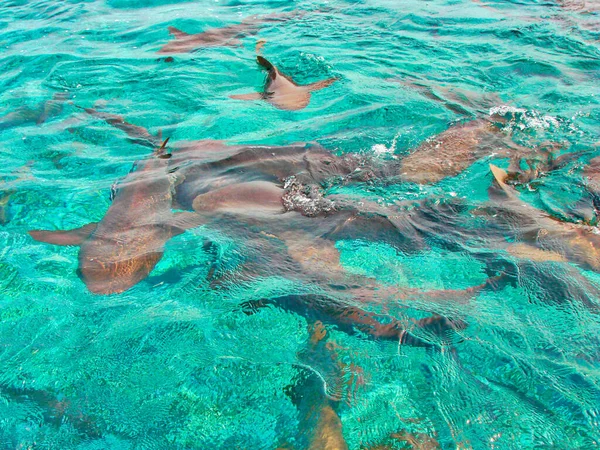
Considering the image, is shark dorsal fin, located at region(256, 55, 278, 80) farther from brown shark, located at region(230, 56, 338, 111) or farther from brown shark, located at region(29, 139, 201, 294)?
brown shark, located at region(29, 139, 201, 294)

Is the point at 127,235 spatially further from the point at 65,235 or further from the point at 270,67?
the point at 270,67

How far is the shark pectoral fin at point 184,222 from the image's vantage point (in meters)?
4.02

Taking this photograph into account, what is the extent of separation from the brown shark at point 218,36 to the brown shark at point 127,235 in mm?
4683

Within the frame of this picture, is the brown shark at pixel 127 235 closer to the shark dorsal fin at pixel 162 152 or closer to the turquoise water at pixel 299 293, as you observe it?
the turquoise water at pixel 299 293

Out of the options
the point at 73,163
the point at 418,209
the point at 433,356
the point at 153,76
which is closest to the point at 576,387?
the point at 433,356

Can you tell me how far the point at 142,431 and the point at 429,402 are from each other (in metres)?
1.72

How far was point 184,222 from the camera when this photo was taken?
406cm

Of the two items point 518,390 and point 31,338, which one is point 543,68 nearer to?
point 518,390

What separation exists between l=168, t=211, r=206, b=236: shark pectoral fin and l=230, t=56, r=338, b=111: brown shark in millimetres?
2790

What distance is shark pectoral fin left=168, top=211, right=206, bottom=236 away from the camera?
4.02 m

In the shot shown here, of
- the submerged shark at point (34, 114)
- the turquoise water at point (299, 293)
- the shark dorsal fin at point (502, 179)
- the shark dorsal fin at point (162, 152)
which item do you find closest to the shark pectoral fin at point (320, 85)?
the turquoise water at point (299, 293)

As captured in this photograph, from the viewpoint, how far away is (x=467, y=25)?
856 cm

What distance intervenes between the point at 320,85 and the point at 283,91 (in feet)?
2.04

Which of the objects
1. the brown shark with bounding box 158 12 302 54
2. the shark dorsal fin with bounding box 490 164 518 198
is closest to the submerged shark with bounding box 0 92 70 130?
the brown shark with bounding box 158 12 302 54
